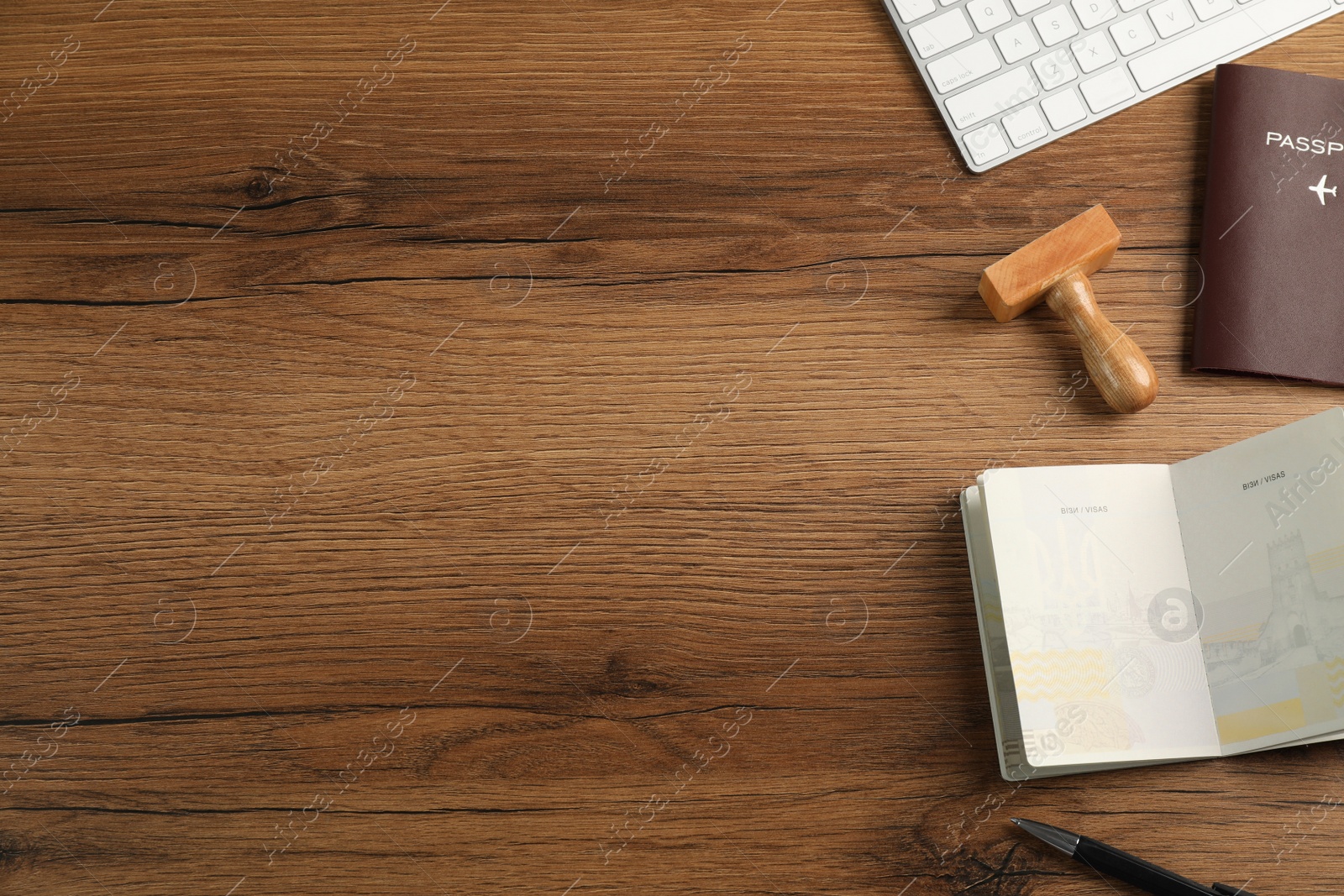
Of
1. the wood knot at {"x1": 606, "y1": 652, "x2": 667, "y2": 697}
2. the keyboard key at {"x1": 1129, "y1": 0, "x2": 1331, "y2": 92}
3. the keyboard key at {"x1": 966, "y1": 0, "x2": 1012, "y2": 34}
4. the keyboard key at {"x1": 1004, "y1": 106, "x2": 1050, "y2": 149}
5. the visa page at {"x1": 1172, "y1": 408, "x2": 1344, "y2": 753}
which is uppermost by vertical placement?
the keyboard key at {"x1": 966, "y1": 0, "x2": 1012, "y2": 34}

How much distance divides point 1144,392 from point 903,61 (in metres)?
0.39

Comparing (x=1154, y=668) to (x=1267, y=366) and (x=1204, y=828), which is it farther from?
(x=1267, y=366)

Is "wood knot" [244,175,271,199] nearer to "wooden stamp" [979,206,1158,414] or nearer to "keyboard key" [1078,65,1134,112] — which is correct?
"wooden stamp" [979,206,1158,414]

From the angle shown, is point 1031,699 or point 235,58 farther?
point 235,58

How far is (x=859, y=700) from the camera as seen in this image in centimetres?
71

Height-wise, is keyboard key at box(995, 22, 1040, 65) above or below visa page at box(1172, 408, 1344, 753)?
above

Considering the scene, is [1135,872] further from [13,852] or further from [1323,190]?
[13,852]

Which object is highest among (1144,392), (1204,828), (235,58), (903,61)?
(235,58)

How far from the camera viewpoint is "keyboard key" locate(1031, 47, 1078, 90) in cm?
80

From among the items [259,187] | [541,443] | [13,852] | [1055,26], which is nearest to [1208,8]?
[1055,26]

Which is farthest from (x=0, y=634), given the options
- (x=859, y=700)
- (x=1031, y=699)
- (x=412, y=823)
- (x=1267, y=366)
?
(x=1267, y=366)

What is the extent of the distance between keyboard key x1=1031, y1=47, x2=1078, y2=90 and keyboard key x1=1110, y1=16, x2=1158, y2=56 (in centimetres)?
5

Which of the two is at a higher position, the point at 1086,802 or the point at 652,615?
the point at 652,615

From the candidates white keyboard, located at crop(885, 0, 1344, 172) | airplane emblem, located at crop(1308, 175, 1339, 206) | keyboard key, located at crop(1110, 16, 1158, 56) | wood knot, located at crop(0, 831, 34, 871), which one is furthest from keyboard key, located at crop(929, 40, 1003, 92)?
wood knot, located at crop(0, 831, 34, 871)
